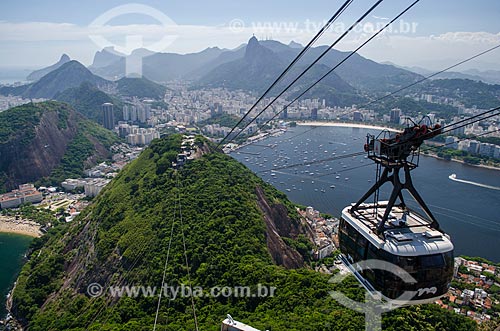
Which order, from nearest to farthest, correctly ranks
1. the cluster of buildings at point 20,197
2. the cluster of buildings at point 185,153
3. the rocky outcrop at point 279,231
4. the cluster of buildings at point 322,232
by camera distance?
1. the rocky outcrop at point 279,231
2. the cluster of buildings at point 322,232
3. the cluster of buildings at point 185,153
4. the cluster of buildings at point 20,197

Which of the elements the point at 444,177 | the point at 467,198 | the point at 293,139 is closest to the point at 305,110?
the point at 293,139

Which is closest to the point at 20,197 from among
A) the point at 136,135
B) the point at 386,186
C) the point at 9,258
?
the point at 9,258

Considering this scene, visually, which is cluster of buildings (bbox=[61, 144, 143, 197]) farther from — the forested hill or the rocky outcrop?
the rocky outcrop

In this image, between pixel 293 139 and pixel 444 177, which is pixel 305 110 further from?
pixel 444 177

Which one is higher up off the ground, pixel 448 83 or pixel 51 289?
pixel 448 83

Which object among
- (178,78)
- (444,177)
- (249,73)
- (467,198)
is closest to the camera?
(467,198)

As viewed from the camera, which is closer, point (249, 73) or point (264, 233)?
point (264, 233)

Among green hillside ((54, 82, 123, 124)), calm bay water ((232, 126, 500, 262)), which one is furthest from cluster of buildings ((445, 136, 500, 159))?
green hillside ((54, 82, 123, 124))

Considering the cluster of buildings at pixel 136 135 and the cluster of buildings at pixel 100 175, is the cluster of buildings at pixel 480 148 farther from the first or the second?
the cluster of buildings at pixel 136 135

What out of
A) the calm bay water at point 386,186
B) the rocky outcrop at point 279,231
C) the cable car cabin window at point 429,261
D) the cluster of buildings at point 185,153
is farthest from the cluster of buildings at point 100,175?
the cable car cabin window at point 429,261
